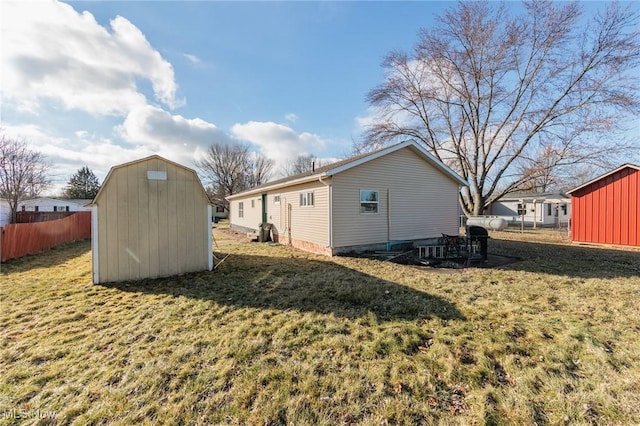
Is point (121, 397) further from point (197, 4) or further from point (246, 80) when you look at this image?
point (246, 80)

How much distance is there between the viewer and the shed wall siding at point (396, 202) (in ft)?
30.7

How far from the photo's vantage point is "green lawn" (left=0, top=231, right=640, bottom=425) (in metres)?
2.32

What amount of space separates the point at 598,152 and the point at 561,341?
1878 cm

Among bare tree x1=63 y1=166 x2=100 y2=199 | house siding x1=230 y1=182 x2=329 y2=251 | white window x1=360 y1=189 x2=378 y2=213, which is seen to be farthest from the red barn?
bare tree x1=63 y1=166 x2=100 y2=199

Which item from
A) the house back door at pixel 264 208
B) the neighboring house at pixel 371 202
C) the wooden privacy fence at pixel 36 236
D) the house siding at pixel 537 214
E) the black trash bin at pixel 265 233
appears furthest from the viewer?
the house siding at pixel 537 214

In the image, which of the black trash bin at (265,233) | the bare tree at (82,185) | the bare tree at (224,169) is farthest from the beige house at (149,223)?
the bare tree at (82,185)

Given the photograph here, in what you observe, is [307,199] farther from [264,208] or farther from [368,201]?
[264,208]

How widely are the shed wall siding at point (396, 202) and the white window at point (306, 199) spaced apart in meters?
1.43

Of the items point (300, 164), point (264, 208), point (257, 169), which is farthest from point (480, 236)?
point (300, 164)

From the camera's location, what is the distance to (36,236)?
34.4ft

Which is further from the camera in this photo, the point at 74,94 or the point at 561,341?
the point at 74,94

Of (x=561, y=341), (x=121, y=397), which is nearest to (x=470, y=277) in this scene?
(x=561, y=341)

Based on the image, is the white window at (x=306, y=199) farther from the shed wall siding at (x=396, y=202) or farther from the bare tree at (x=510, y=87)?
the bare tree at (x=510, y=87)

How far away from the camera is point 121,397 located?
246cm
